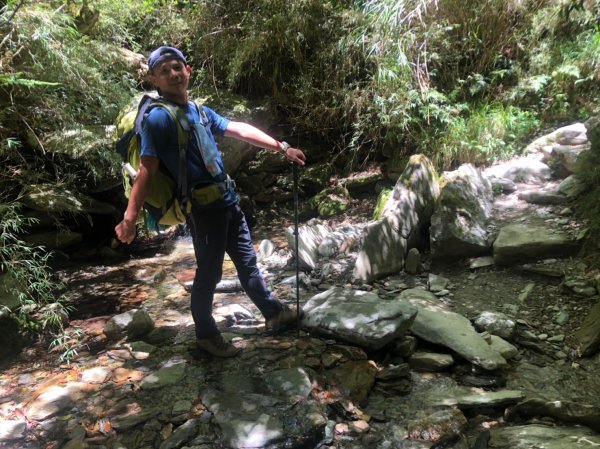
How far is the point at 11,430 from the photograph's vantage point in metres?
2.33

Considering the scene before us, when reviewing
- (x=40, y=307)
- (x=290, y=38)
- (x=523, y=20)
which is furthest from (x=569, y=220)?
(x=40, y=307)

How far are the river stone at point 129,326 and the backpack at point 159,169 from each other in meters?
1.23

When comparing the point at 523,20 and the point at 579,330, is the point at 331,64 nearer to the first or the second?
the point at 523,20

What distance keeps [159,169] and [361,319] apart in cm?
175

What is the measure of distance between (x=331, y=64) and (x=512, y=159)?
309cm

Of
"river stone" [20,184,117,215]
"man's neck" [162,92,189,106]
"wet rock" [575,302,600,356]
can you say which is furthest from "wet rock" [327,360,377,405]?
"river stone" [20,184,117,215]

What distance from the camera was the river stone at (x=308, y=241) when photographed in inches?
188

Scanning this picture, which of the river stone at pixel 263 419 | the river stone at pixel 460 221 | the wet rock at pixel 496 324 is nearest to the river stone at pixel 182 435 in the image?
the river stone at pixel 263 419

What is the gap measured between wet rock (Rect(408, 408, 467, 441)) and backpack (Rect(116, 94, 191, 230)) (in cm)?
185

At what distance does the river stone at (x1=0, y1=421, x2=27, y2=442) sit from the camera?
2.29 metres

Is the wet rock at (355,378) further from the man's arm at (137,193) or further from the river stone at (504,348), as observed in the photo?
the man's arm at (137,193)

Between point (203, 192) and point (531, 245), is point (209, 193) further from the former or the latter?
Answer: point (531, 245)

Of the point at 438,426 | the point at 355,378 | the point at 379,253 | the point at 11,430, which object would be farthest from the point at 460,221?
the point at 11,430

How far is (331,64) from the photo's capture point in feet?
22.0
